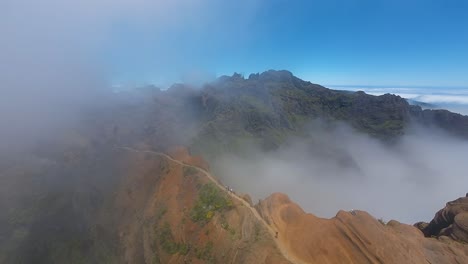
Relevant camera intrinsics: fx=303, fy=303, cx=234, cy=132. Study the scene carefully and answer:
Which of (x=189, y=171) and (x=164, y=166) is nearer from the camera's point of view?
(x=189, y=171)

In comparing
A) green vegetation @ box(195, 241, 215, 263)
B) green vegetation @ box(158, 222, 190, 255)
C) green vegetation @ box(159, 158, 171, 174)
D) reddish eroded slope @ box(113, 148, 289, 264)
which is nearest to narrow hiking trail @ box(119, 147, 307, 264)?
reddish eroded slope @ box(113, 148, 289, 264)

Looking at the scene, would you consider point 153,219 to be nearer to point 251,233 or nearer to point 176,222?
point 176,222

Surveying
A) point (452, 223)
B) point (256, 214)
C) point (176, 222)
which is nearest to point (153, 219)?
point (176, 222)

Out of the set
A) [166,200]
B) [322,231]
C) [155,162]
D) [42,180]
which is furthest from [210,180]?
[42,180]

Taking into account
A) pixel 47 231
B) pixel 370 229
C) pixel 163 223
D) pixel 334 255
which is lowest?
pixel 47 231

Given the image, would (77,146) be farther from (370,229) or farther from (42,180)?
(370,229)

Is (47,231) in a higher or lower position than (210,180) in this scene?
lower

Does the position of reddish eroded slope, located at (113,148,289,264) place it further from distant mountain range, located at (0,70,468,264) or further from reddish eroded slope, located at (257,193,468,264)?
reddish eroded slope, located at (257,193,468,264)
